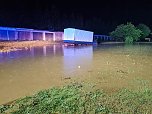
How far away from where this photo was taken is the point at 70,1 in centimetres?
3625

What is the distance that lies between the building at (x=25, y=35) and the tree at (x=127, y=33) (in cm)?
959

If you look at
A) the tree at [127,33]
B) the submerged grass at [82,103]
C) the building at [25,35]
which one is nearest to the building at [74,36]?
the building at [25,35]

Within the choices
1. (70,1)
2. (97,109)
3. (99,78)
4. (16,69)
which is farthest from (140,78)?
(70,1)

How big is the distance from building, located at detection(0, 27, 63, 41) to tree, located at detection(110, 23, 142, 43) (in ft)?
31.5

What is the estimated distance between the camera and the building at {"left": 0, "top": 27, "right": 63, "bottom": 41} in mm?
21562

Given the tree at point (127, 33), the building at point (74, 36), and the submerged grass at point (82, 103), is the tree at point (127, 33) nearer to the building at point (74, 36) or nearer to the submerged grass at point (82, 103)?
the building at point (74, 36)

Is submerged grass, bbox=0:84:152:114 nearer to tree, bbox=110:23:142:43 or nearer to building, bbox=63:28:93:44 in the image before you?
building, bbox=63:28:93:44

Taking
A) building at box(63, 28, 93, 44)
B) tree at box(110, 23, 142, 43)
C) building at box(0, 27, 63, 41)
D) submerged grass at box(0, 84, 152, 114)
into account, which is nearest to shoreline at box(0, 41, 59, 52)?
building at box(0, 27, 63, 41)

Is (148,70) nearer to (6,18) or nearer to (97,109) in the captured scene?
(97,109)

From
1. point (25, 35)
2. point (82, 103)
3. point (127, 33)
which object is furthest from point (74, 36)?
point (82, 103)

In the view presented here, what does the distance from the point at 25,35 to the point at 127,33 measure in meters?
15.2

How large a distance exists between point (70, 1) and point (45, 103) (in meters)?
32.1

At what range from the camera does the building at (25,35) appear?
21562 millimetres

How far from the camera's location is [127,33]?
113ft
